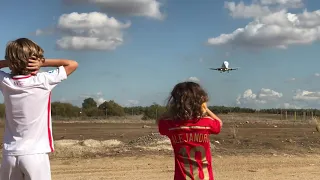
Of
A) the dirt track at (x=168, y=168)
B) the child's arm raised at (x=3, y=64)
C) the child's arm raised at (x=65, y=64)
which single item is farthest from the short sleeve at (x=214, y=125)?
the dirt track at (x=168, y=168)

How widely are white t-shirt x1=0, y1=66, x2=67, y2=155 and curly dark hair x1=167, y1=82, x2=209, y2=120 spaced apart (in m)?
1.03

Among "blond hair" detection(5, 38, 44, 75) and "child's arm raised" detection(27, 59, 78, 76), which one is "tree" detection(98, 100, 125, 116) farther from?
"blond hair" detection(5, 38, 44, 75)

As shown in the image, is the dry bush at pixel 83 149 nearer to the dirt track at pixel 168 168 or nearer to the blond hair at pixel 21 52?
the dirt track at pixel 168 168

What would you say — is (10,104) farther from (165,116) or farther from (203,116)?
(203,116)

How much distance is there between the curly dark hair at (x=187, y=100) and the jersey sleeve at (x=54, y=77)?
36.5 inches

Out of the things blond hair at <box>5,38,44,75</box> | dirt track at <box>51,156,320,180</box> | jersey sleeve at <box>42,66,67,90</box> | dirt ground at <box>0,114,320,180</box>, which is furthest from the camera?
dirt ground at <box>0,114,320,180</box>

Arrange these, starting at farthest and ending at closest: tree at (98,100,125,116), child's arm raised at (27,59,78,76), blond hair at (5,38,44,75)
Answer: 1. tree at (98,100,125,116)
2. child's arm raised at (27,59,78,76)
3. blond hair at (5,38,44,75)

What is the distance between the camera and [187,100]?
4.19m

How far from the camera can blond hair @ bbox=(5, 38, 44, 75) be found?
367 cm

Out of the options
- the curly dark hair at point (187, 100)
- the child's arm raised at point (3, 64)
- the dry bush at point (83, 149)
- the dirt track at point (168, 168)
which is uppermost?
the child's arm raised at point (3, 64)

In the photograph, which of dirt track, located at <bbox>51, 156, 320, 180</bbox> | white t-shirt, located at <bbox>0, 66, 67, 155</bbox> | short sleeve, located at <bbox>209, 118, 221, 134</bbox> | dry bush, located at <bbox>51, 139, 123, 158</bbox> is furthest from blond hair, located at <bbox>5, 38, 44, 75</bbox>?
dry bush, located at <bbox>51, 139, 123, 158</bbox>

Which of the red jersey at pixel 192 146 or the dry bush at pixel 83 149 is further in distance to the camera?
the dry bush at pixel 83 149

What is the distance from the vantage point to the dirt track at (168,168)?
11227mm

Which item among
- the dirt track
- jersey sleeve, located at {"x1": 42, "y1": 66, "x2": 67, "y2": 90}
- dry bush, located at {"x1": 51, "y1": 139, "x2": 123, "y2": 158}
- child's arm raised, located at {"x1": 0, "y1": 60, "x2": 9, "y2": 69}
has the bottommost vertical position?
Result: the dirt track
